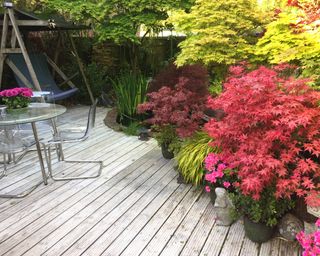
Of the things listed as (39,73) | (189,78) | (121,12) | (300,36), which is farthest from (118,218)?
(39,73)

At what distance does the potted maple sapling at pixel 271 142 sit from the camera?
206cm

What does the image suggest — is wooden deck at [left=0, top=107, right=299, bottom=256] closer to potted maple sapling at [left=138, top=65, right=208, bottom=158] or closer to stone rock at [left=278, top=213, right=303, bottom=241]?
stone rock at [left=278, top=213, right=303, bottom=241]

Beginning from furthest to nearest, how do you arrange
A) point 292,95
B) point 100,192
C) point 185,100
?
point 185,100 → point 100,192 → point 292,95

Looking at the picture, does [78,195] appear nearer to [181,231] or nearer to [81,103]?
[181,231]

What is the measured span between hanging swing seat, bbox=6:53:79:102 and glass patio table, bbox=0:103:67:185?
1.86 metres

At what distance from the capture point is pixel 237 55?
4.07 m

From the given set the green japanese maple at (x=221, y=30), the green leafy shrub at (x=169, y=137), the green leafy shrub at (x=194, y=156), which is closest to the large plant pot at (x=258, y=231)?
the green leafy shrub at (x=194, y=156)

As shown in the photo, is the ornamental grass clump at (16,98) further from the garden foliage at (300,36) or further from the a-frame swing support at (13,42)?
the garden foliage at (300,36)

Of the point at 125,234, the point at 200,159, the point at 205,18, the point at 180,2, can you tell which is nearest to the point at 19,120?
the point at 125,234

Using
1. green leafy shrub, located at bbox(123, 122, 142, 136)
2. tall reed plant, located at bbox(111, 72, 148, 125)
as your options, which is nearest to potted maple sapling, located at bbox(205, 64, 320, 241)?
green leafy shrub, located at bbox(123, 122, 142, 136)

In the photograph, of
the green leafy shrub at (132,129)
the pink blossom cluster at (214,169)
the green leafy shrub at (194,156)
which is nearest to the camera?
the pink blossom cluster at (214,169)

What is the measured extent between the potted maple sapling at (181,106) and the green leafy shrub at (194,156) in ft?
0.38

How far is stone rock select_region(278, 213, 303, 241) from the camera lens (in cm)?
227

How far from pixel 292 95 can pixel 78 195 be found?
2.02m
